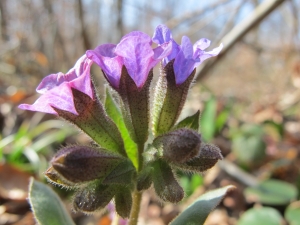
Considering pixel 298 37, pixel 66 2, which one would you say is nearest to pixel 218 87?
pixel 66 2

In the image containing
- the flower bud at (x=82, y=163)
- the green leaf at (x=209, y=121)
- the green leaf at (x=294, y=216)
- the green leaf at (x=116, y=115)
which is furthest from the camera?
the green leaf at (x=209, y=121)

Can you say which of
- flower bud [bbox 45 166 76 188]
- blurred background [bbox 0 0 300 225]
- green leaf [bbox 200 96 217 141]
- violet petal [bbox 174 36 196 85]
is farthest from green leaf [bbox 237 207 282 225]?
flower bud [bbox 45 166 76 188]

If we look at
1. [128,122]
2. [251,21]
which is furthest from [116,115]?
[251,21]

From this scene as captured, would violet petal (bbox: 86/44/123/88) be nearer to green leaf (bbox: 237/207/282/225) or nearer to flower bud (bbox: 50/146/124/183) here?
flower bud (bbox: 50/146/124/183)

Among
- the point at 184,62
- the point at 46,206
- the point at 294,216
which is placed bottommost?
the point at 294,216

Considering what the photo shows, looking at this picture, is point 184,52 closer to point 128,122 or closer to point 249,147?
point 128,122

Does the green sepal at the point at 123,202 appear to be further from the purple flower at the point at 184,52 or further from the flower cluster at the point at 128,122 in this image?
the purple flower at the point at 184,52

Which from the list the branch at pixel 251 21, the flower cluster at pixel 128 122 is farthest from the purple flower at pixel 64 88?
the branch at pixel 251 21
